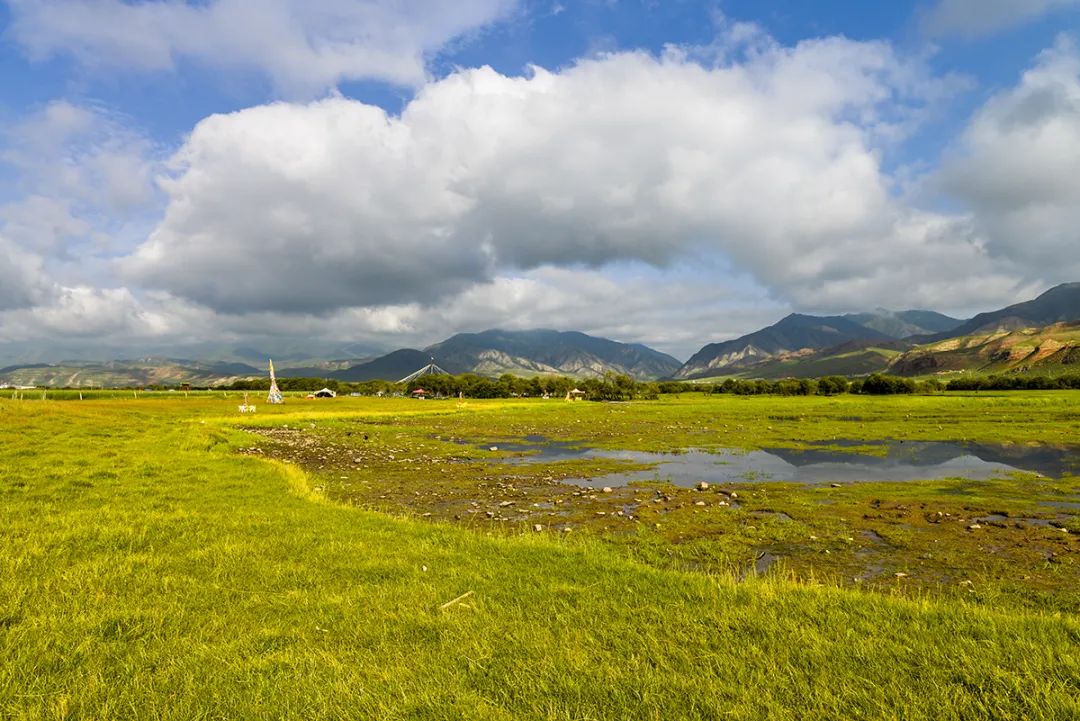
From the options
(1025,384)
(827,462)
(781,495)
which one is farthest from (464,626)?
(1025,384)

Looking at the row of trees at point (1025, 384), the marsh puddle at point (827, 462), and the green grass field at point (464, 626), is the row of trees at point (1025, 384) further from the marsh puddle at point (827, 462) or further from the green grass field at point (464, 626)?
the green grass field at point (464, 626)

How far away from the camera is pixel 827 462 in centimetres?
3622

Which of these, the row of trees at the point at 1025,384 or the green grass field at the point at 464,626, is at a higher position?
the green grass field at the point at 464,626

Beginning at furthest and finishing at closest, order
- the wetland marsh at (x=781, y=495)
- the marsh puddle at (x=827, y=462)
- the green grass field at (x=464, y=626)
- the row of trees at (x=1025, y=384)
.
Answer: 1. the row of trees at (x=1025, y=384)
2. the marsh puddle at (x=827, y=462)
3. the wetland marsh at (x=781, y=495)
4. the green grass field at (x=464, y=626)

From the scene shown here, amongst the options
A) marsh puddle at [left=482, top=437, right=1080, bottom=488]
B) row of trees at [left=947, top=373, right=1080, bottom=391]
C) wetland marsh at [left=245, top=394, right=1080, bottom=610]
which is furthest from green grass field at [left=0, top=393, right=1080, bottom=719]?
row of trees at [left=947, top=373, right=1080, bottom=391]

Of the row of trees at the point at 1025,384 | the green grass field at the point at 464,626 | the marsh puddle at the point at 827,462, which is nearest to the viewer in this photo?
the green grass field at the point at 464,626

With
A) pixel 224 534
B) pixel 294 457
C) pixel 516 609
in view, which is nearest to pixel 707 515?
pixel 516 609

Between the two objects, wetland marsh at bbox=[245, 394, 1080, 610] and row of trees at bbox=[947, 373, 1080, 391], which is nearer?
wetland marsh at bbox=[245, 394, 1080, 610]

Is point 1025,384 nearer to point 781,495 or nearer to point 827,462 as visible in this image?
point 827,462

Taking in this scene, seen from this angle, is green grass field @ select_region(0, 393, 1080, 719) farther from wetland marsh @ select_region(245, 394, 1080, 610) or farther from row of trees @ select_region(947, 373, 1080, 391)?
row of trees @ select_region(947, 373, 1080, 391)

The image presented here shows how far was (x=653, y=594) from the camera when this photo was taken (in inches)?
379

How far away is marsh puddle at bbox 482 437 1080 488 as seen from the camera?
29609 mm

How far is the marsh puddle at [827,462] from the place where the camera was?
2961 cm

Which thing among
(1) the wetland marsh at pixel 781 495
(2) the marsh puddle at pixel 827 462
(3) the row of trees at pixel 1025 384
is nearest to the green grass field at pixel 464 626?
(1) the wetland marsh at pixel 781 495
